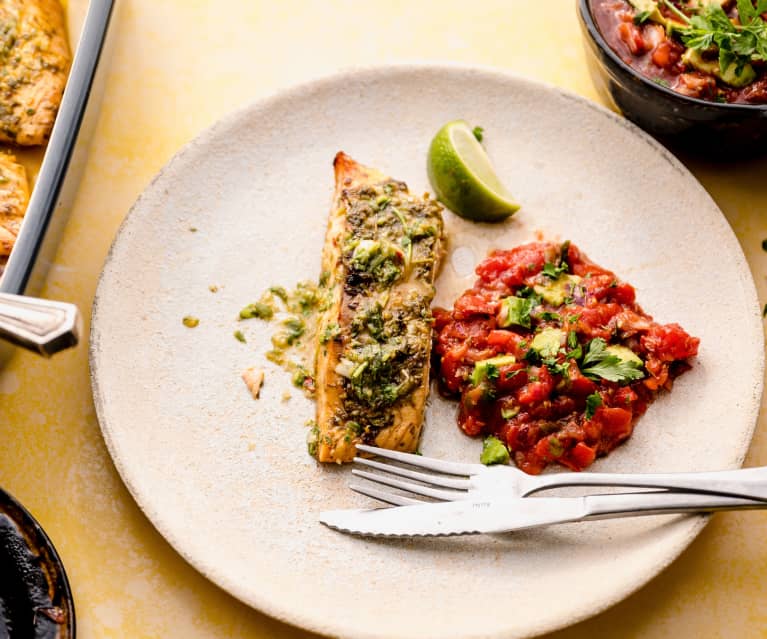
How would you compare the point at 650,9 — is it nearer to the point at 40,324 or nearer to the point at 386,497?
the point at 386,497

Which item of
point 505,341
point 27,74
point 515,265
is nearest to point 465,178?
point 515,265

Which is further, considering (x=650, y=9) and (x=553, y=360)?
(x=650, y=9)

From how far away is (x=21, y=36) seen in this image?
4.32 m

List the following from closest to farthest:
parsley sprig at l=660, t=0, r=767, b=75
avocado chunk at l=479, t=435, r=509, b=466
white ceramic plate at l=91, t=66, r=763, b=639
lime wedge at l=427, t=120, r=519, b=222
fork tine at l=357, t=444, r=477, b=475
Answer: white ceramic plate at l=91, t=66, r=763, b=639
fork tine at l=357, t=444, r=477, b=475
avocado chunk at l=479, t=435, r=509, b=466
parsley sprig at l=660, t=0, r=767, b=75
lime wedge at l=427, t=120, r=519, b=222

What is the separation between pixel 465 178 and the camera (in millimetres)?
4156

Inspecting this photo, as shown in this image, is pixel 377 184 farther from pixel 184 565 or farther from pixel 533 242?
pixel 184 565

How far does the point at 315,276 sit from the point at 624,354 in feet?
4.74

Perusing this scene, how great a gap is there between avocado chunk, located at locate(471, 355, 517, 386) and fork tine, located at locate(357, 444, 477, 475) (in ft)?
1.19

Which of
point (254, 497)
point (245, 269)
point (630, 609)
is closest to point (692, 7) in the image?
point (245, 269)

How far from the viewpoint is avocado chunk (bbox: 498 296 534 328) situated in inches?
153

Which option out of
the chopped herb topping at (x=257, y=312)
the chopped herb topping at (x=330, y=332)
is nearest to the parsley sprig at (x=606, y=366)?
the chopped herb topping at (x=330, y=332)

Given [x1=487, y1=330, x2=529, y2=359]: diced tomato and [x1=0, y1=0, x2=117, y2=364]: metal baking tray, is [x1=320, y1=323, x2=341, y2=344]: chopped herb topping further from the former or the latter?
[x1=0, y1=0, x2=117, y2=364]: metal baking tray

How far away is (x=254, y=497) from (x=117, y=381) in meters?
0.78

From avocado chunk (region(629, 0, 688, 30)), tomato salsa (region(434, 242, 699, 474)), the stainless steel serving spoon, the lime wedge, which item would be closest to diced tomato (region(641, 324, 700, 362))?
tomato salsa (region(434, 242, 699, 474))
